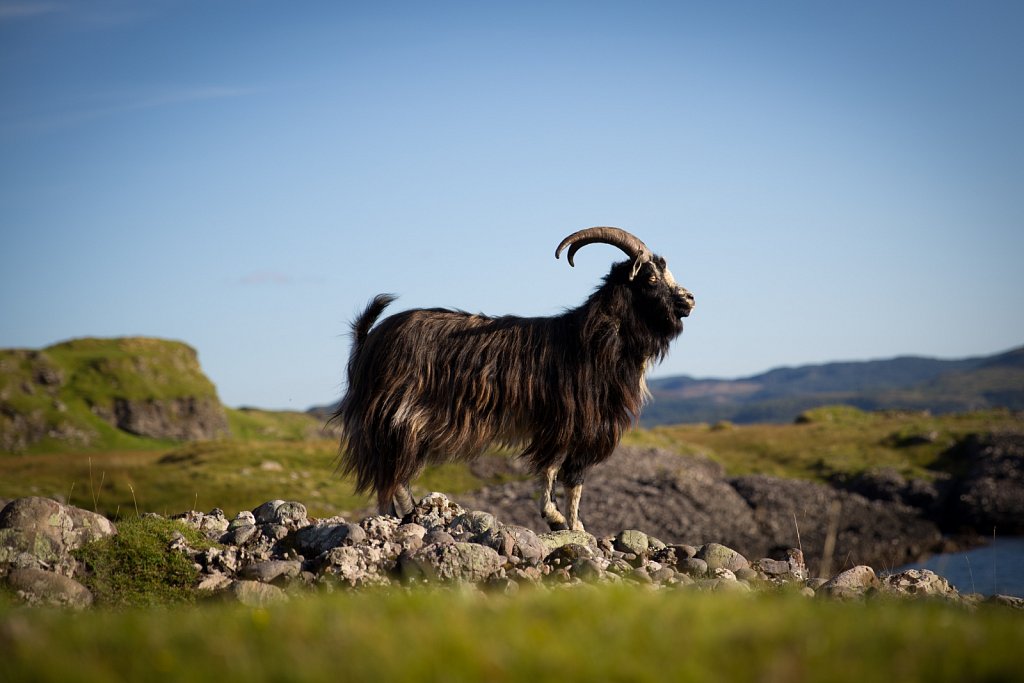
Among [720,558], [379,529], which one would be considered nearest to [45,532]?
[379,529]

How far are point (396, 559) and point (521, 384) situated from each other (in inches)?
127

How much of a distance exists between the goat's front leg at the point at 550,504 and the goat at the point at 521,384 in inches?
0.7

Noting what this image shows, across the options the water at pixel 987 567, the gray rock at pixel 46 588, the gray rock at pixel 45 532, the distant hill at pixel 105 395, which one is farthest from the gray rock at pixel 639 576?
the distant hill at pixel 105 395

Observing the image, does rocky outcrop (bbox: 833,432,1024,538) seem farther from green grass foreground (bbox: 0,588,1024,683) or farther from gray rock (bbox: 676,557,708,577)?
green grass foreground (bbox: 0,588,1024,683)

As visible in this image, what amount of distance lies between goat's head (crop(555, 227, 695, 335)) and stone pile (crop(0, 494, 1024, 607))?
3.27 meters

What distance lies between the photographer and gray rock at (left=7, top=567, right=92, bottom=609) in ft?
32.2

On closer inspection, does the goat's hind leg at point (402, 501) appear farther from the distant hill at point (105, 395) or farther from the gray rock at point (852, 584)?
the distant hill at point (105, 395)

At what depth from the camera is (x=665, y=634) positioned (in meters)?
5.40

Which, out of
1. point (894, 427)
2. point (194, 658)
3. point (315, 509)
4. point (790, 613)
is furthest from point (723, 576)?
point (894, 427)

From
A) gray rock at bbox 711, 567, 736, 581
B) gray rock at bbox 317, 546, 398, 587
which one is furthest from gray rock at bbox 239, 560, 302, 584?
gray rock at bbox 711, 567, 736, 581

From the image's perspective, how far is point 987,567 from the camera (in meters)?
37.8

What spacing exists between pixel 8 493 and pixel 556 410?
100 ft

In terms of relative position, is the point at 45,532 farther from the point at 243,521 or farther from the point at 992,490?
the point at 992,490

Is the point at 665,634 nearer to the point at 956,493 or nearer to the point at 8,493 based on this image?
the point at 8,493
